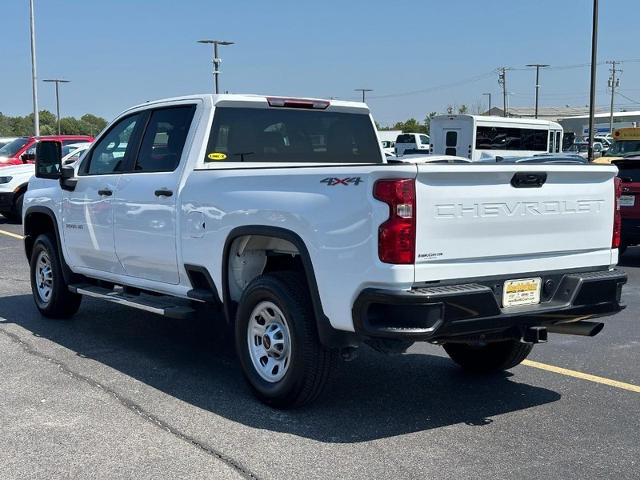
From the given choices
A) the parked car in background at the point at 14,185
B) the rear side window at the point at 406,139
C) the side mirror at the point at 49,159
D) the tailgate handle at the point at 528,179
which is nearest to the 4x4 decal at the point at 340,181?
the tailgate handle at the point at 528,179

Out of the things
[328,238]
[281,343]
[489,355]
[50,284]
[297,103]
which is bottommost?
[489,355]

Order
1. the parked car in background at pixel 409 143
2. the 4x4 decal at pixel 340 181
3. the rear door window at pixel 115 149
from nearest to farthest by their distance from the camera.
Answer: the 4x4 decal at pixel 340 181 < the rear door window at pixel 115 149 < the parked car in background at pixel 409 143

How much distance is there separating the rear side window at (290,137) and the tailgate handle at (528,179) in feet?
7.27

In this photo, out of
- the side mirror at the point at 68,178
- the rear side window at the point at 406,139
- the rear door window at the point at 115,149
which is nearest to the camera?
the rear door window at the point at 115,149

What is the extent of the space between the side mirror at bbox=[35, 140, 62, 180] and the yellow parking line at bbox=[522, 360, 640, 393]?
450 cm

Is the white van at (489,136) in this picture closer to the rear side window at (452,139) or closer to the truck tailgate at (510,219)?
the rear side window at (452,139)

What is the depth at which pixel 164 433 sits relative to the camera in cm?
473

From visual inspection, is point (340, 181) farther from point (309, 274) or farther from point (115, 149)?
point (115, 149)

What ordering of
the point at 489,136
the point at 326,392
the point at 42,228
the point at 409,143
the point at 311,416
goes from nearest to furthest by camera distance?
the point at 311,416 < the point at 326,392 < the point at 42,228 < the point at 489,136 < the point at 409,143

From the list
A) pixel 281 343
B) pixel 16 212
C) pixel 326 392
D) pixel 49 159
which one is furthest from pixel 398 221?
pixel 16 212

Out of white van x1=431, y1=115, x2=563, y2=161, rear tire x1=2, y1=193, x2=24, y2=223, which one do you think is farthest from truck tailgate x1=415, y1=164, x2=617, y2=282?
white van x1=431, y1=115, x2=563, y2=161

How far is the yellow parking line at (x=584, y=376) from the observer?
580 centimetres

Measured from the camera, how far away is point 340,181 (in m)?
4.59

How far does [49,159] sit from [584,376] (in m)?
5.03
